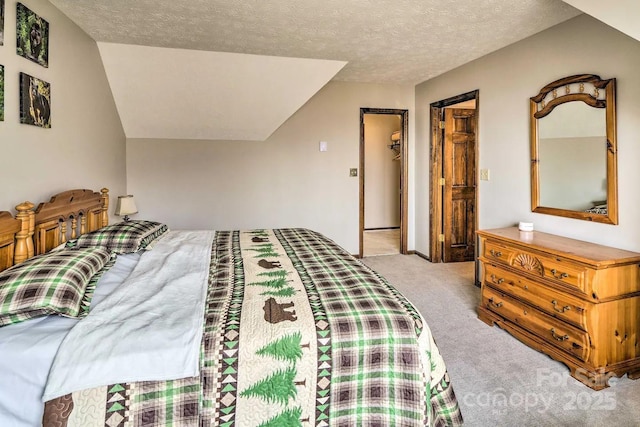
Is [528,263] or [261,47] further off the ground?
[261,47]

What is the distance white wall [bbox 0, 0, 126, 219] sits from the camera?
6.73 feet

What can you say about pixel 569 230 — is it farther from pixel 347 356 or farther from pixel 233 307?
pixel 233 307

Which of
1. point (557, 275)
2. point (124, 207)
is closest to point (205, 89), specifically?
point (124, 207)

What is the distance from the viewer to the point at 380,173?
7.22 metres

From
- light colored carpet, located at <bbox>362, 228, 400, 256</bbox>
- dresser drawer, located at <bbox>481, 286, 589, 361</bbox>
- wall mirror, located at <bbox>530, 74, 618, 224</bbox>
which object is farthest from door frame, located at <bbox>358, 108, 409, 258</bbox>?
dresser drawer, located at <bbox>481, 286, 589, 361</bbox>

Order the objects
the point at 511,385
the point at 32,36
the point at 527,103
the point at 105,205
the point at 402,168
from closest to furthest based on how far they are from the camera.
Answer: the point at 511,385, the point at 32,36, the point at 527,103, the point at 105,205, the point at 402,168

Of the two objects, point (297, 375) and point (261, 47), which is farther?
point (261, 47)

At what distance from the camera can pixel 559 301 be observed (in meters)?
2.27

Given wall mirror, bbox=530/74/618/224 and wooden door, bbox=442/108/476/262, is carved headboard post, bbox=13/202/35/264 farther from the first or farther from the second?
wooden door, bbox=442/108/476/262

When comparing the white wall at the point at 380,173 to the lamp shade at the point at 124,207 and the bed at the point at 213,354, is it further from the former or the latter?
the bed at the point at 213,354

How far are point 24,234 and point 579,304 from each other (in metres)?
3.17

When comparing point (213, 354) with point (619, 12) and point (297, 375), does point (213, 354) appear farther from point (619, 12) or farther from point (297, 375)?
point (619, 12)

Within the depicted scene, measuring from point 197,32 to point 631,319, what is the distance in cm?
359

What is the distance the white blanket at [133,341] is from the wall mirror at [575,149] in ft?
8.60
